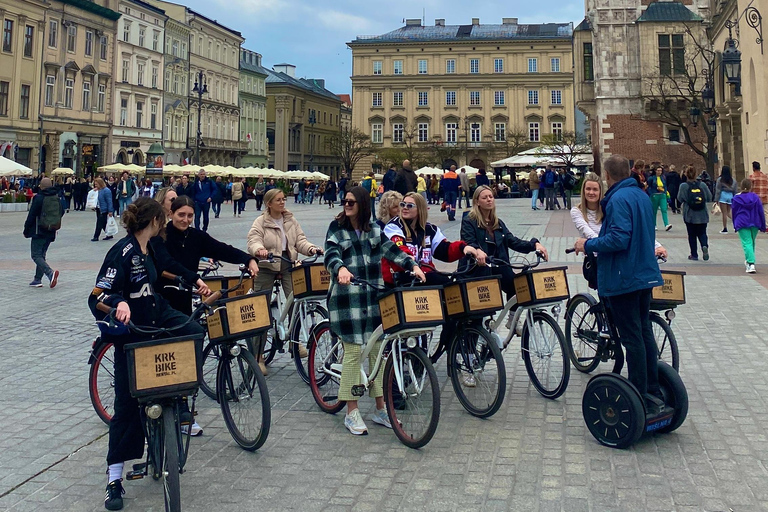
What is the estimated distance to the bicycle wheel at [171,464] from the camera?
3.95 meters

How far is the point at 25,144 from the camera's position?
5184 centimetres

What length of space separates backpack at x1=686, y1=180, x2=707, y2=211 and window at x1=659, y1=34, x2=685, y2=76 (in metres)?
27.6

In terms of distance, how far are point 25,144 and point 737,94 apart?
1733 inches

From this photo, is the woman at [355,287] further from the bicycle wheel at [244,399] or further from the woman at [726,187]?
the woman at [726,187]

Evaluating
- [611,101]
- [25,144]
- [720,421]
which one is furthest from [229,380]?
[25,144]

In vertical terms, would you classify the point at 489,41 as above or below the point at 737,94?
above

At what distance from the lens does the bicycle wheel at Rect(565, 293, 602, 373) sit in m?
6.71

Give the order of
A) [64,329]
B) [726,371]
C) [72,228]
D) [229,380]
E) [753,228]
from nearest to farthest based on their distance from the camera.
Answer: [229,380]
[726,371]
[64,329]
[753,228]
[72,228]

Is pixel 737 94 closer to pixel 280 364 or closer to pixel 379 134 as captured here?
pixel 280 364

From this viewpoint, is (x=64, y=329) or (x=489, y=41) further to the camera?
(x=489, y=41)

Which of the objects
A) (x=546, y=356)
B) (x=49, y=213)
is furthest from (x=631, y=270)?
(x=49, y=213)

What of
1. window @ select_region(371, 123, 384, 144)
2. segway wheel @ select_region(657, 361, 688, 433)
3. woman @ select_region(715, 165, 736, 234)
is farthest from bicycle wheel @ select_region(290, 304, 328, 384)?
window @ select_region(371, 123, 384, 144)

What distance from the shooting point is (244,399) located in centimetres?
509

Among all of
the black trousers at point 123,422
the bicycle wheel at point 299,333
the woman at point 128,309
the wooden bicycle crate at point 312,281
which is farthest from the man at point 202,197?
the black trousers at point 123,422
